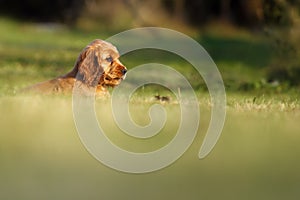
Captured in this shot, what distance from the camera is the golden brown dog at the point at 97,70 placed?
5.77 metres

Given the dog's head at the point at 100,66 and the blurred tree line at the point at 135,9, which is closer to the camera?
the dog's head at the point at 100,66

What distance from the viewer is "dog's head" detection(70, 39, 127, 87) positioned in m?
5.76

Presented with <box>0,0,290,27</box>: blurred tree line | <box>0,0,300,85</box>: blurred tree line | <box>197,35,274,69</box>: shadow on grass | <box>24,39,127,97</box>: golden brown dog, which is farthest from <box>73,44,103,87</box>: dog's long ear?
Result: <box>0,0,290,27</box>: blurred tree line

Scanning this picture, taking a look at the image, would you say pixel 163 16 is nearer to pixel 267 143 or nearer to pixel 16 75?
pixel 16 75

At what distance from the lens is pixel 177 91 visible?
6410 millimetres

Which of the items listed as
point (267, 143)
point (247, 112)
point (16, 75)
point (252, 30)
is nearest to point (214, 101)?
point (247, 112)

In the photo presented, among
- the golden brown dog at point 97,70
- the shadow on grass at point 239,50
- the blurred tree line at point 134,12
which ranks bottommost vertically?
the golden brown dog at point 97,70

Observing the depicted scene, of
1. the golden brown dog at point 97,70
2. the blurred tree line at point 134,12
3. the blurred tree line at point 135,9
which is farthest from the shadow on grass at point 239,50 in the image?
the golden brown dog at point 97,70

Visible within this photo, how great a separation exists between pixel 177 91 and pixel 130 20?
376 inches

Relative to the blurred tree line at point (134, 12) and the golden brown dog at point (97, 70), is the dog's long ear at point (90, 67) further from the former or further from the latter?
the blurred tree line at point (134, 12)

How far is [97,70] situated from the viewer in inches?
229

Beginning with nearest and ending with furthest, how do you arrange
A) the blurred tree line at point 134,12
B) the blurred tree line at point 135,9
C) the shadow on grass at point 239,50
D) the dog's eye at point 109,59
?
the dog's eye at point 109,59 → the shadow on grass at point 239,50 → the blurred tree line at point 134,12 → the blurred tree line at point 135,9

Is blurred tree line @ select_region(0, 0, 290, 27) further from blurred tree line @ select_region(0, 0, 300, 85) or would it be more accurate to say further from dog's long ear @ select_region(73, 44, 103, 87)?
dog's long ear @ select_region(73, 44, 103, 87)

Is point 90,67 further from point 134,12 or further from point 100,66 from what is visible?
point 134,12
